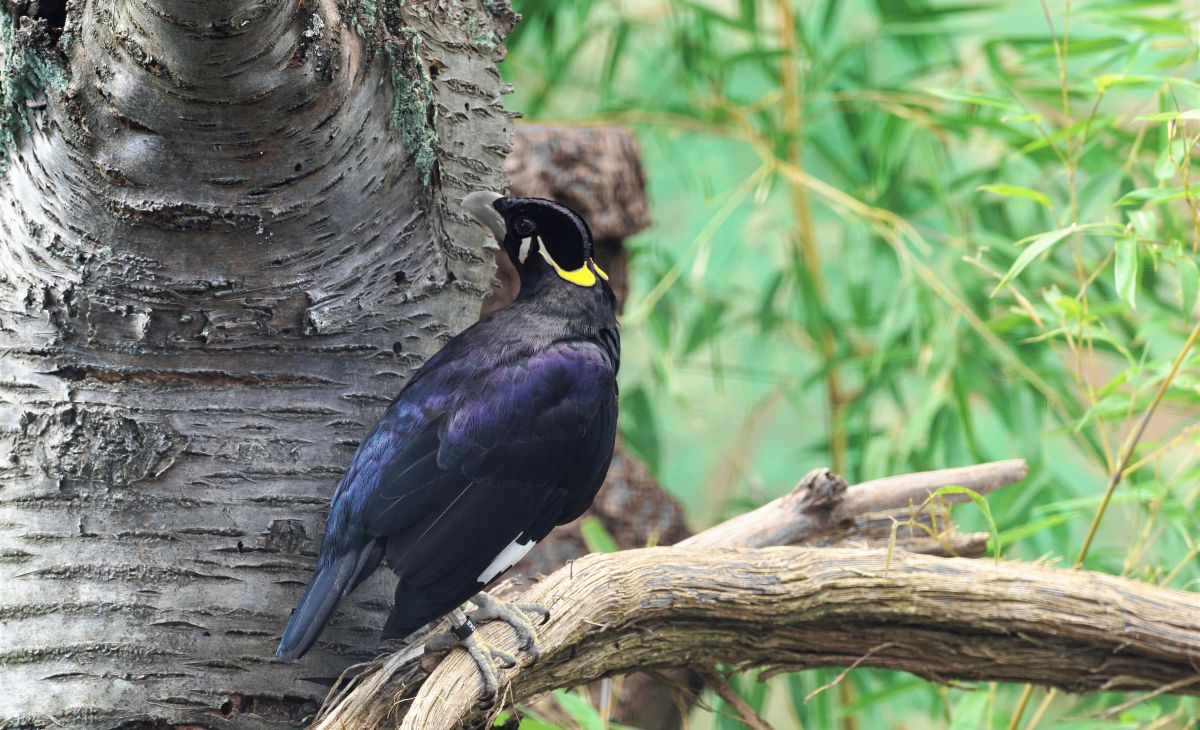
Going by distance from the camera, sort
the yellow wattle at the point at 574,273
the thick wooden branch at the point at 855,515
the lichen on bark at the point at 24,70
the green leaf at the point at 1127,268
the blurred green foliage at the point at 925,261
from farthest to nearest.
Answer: the blurred green foliage at the point at 925,261 → the thick wooden branch at the point at 855,515 → the yellow wattle at the point at 574,273 → the green leaf at the point at 1127,268 → the lichen on bark at the point at 24,70

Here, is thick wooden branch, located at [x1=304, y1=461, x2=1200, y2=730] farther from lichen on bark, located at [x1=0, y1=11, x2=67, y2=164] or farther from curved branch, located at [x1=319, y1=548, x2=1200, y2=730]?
lichen on bark, located at [x1=0, y1=11, x2=67, y2=164]

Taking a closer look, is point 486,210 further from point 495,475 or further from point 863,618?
point 863,618

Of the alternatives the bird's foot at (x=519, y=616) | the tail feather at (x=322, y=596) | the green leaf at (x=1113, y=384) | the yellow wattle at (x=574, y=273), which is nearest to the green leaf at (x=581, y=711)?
the bird's foot at (x=519, y=616)

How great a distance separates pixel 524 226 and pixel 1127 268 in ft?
2.45

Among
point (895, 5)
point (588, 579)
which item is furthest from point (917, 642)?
point (895, 5)

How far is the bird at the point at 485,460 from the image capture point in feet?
3.86

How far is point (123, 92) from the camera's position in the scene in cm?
102

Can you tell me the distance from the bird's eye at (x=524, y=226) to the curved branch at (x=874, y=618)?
0.42 m

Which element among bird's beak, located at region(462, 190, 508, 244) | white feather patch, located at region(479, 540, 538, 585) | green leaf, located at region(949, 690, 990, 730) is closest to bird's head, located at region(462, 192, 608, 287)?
bird's beak, located at region(462, 190, 508, 244)

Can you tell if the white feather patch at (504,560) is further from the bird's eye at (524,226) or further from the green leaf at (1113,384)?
the green leaf at (1113,384)

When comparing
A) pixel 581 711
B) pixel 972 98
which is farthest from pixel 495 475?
pixel 972 98

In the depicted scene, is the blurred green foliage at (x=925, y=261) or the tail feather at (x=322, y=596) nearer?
the tail feather at (x=322, y=596)

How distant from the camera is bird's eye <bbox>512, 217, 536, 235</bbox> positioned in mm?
1373

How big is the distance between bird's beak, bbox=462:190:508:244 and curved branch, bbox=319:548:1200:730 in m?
0.42
